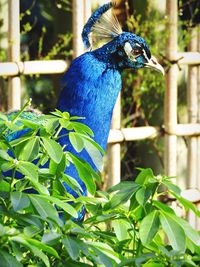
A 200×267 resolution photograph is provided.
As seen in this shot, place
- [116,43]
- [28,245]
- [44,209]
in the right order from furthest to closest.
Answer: [116,43] < [44,209] < [28,245]

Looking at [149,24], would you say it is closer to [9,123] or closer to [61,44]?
[61,44]

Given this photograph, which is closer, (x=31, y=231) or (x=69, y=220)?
(x=31, y=231)

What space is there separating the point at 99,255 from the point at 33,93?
125 inches

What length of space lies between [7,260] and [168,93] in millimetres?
3060

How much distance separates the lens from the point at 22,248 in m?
1.65

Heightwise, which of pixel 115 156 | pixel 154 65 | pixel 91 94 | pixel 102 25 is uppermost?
pixel 102 25

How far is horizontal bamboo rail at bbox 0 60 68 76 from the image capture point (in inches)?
150

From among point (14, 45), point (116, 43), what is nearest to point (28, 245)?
point (116, 43)

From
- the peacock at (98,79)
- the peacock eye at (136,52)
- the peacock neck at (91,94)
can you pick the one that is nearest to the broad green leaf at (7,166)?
the peacock at (98,79)

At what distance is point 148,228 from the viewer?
5.52 feet

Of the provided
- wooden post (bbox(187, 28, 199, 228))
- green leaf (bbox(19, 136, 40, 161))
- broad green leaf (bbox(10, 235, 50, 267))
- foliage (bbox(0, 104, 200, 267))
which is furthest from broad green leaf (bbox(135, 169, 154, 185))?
wooden post (bbox(187, 28, 199, 228))

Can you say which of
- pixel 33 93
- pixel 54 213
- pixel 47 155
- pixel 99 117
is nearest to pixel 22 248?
pixel 54 213

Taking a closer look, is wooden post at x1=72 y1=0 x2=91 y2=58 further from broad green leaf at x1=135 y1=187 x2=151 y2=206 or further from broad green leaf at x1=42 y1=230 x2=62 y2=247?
broad green leaf at x1=42 y1=230 x2=62 y2=247

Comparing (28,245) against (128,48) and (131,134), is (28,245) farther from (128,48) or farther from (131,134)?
(131,134)
